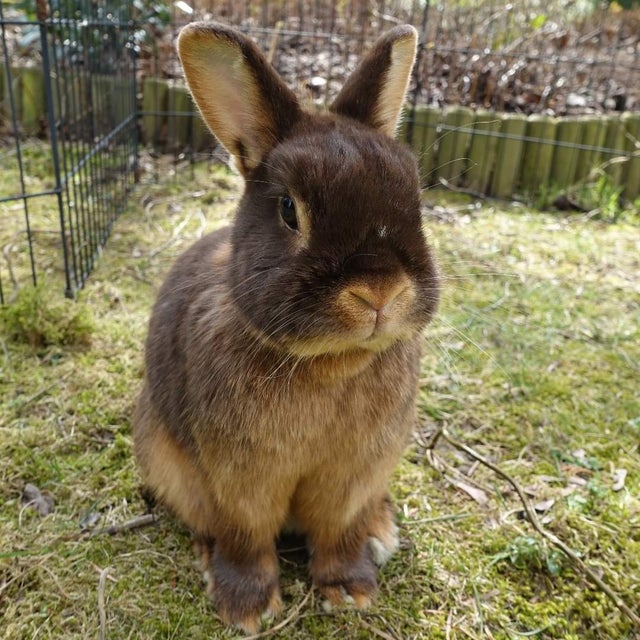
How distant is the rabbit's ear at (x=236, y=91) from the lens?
1.66 meters

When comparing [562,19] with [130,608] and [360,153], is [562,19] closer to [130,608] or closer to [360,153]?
[360,153]

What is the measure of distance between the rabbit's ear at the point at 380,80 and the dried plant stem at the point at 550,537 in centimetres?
141

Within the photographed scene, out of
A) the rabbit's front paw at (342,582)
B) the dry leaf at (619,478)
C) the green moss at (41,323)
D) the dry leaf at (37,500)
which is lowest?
the dry leaf at (37,500)

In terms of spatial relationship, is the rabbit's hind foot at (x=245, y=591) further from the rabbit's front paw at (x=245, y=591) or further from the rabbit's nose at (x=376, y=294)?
the rabbit's nose at (x=376, y=294)

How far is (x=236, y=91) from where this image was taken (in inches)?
69.0

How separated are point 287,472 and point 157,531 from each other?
0.78 metres

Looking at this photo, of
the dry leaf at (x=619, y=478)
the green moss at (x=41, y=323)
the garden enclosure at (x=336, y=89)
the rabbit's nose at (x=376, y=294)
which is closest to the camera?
the rabbit's nose at (x=376, y=294)

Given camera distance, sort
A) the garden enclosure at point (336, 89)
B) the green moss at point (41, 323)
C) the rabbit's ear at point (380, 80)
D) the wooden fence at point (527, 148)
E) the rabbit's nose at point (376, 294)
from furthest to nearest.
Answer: the wooden fence at point (527, 148) → the garden enclosure at point (336, 89) → the green moss at point (41, 323) → the rabbit's ear at point (380, 80) → the rabbit's nose at point (376, 294)

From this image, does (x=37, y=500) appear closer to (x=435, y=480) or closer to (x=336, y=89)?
(x=435, y=480)

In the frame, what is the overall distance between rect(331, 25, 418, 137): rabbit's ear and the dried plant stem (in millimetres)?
1411

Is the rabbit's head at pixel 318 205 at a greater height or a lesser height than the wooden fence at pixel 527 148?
greater

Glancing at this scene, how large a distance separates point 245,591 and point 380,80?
162 cm

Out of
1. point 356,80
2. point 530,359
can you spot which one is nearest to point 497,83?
point 530,359

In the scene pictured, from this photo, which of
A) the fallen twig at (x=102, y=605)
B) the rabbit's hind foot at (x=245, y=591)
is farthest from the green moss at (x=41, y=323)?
the rabbit's hind foot at (x=245, y=591)
